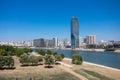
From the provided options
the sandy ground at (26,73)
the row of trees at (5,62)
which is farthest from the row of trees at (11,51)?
the sandy ground at (26,73)

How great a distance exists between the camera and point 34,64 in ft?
157

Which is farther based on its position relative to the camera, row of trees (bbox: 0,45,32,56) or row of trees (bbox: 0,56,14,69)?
row of trees (bbox: 0,45,32,56)

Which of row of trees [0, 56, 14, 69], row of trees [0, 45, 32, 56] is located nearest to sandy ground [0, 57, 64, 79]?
row of trees [0, 56, 14, 69]

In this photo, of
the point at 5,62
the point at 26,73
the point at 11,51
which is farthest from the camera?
the point at 11,51

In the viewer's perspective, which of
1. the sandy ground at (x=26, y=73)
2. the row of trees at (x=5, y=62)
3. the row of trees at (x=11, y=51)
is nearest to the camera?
the sandy ground at (x=26, y=73)

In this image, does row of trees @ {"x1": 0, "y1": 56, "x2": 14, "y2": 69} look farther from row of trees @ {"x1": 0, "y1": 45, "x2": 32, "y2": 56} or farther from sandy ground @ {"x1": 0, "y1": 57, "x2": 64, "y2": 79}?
row of trees @ {"x1": 0, "y1": 45, "x2": 32, "y2": 56}

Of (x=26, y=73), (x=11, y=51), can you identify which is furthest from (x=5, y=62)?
(x=11, y=51)

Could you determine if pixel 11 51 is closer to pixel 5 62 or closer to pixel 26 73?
pixel 5 62

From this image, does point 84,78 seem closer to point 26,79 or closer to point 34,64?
point 26,79

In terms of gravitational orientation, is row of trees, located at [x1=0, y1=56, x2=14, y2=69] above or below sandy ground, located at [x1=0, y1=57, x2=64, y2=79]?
above

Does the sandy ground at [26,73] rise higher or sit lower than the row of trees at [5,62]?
lower

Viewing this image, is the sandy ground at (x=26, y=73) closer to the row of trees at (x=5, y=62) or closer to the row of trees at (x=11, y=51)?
the row of trees at (x=5, y=62)

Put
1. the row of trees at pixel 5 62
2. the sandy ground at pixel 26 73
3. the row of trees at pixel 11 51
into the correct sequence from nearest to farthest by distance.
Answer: the sandy ground at pixel 26 73
the row of trees at pixel 5 62
the row of trees at pixel 11 51

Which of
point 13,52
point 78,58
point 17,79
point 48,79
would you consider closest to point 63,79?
point 48,79
